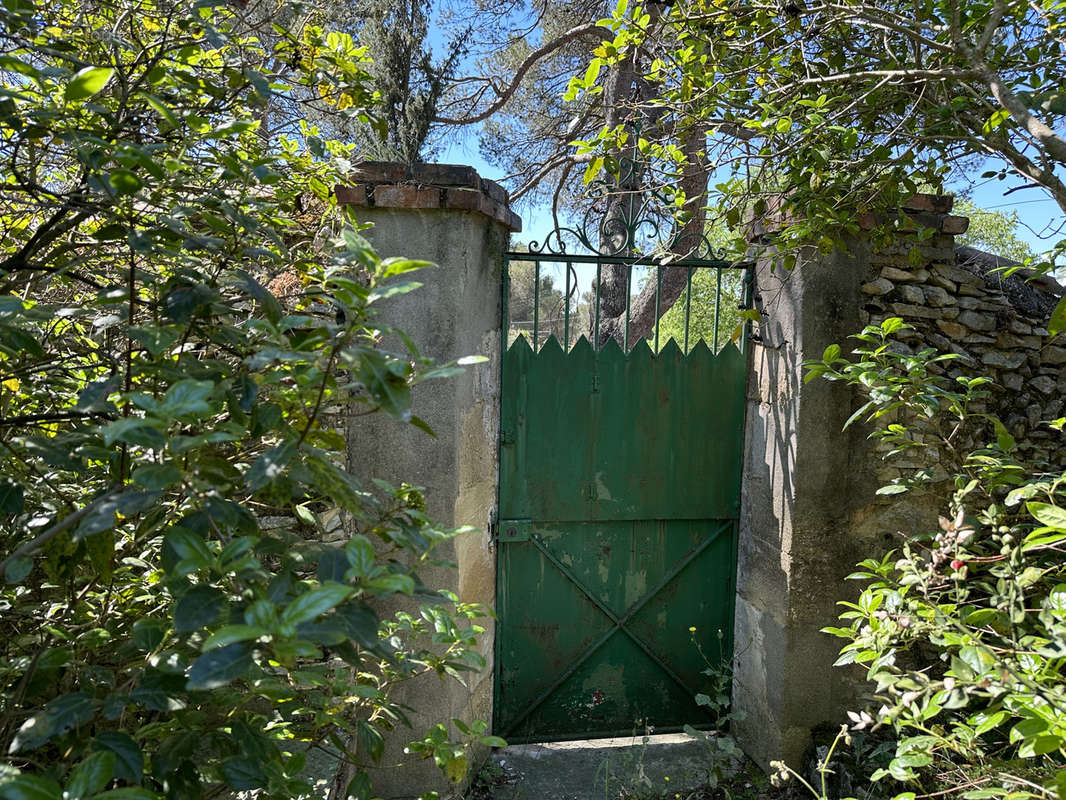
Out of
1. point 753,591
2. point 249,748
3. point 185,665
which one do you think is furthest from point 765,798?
point 185,665

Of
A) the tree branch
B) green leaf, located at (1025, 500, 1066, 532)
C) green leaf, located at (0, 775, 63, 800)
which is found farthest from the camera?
the tree branch

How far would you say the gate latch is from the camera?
3191 millimetres

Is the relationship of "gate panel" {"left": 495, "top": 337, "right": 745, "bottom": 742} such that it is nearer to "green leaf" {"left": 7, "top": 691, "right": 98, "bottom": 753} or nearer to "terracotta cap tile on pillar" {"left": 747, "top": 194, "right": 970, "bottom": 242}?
"terracotta cap tile on pillar" {"left": 747, "top": 194, "right": 970, "bottom": 242}

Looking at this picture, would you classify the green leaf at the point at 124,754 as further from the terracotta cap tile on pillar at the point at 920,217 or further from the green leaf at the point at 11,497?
the terracotta cap tile on pillar at the point at 920,217

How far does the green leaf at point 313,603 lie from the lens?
1.04 metres

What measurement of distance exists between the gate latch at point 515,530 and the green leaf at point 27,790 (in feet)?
7.33

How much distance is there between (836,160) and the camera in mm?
2617

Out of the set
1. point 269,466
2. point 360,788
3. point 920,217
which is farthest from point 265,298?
point 920,217

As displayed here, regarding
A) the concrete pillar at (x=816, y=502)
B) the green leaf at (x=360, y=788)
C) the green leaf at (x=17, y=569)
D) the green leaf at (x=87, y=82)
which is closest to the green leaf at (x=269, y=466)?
the green leaf at (x=17, y=569)

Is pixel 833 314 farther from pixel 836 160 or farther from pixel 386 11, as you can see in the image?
pixel 386 11

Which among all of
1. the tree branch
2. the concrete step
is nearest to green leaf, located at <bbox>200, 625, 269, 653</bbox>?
the concrete step

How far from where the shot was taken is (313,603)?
1.06 m

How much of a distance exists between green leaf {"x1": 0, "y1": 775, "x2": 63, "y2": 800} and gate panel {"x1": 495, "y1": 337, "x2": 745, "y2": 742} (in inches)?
88.5

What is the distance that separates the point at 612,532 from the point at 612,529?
0.05 ft
